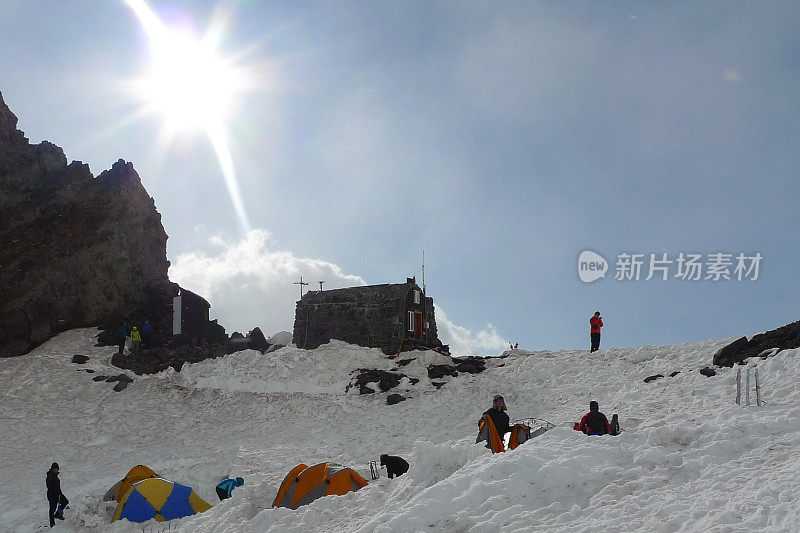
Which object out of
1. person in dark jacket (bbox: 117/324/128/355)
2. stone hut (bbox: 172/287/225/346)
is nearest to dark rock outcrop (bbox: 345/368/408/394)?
stone hut (bbox: 172/287/225/346)

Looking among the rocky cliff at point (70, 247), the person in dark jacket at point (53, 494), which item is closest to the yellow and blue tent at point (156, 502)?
the person in dark jacket at point (53, 494)

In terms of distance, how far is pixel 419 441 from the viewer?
8.91 meters

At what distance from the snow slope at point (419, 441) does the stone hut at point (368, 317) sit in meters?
3.75

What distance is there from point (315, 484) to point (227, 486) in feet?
13.5

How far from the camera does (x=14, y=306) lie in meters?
30.6

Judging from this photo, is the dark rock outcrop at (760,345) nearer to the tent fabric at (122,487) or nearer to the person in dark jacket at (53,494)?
the tent fabric at (122,487)

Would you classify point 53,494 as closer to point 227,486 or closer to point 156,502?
point 156,502

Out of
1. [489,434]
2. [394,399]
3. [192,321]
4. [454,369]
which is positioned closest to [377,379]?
[394,399]

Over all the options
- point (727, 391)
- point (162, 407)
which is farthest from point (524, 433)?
point (162, 407)

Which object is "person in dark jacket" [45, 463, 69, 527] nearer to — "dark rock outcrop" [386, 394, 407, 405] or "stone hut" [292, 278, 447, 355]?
"dark rock outcrop" [386, 394, 407, 405]

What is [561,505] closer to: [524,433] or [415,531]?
[415,531]

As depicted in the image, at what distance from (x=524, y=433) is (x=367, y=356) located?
14269mm

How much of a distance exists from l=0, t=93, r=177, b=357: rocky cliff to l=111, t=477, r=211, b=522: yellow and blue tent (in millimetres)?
20195

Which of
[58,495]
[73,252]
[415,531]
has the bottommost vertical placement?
[58,495]
